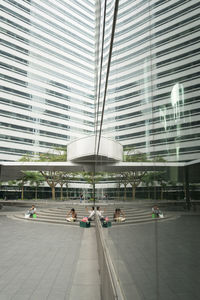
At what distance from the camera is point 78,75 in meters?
64.5

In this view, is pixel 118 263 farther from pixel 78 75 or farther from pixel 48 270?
pixel 78 75

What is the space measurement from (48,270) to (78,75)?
63.7 m

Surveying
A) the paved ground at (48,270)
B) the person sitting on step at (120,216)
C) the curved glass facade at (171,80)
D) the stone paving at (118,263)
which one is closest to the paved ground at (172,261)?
the stone paving at (118,263)

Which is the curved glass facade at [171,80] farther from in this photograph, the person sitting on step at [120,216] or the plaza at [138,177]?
the person sitting on step at [120,216]

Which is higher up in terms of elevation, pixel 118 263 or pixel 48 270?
pixel 118 263

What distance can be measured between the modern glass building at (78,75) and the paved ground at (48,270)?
441 cm

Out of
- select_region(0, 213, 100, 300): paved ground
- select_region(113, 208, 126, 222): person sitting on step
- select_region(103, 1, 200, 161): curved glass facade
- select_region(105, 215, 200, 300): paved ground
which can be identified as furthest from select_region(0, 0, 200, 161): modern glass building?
select_region(0, 213, 100, 300): paved ground

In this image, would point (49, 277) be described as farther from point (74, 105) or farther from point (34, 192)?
point (74, 105)

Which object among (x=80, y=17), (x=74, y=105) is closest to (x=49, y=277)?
(x=74, y=105)

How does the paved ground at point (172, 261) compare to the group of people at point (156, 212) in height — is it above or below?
below

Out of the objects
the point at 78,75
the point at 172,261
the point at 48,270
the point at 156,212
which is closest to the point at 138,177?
the point at 156,212

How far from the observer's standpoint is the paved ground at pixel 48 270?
15.2ft

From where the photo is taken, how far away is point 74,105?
62250 millimetres

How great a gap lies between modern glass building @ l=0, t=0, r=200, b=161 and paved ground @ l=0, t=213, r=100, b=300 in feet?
14.5
